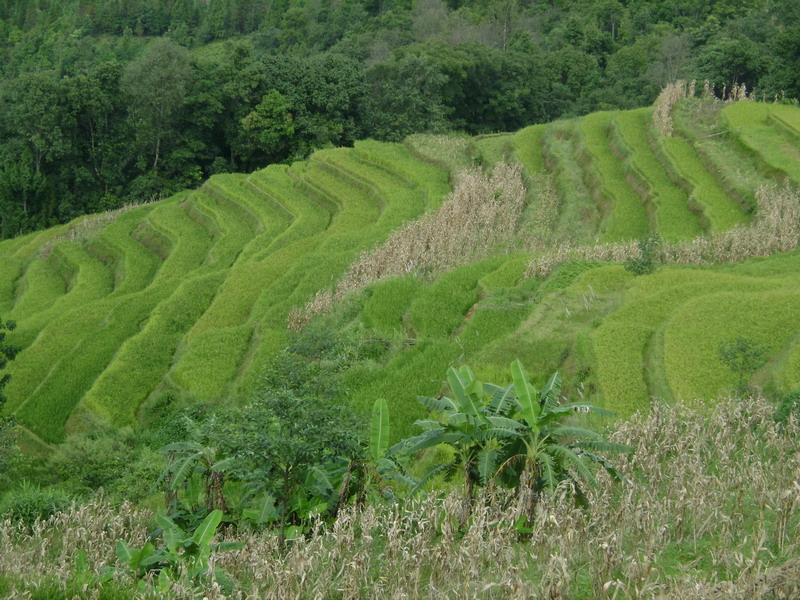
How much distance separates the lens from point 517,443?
6.59 meters

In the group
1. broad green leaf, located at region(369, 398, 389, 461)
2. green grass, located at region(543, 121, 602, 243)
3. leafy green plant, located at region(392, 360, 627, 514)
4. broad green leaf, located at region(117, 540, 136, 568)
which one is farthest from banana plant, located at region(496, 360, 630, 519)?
green grass, located at region(543, 121, 602, 243)

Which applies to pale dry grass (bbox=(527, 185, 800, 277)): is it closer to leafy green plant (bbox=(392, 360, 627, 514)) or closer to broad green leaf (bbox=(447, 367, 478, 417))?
broad green leaf (bbox=(447, 367, 478, 417))

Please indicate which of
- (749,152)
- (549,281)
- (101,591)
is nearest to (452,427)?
(101,591)

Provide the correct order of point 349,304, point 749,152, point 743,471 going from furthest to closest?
1. point 749,152
2. point 349,304
3. point 743,471

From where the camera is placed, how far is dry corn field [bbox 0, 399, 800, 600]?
Result: 4.84 metres

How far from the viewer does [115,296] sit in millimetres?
21297

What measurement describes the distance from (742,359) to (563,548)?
5048mm

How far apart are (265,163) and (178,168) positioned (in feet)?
10.7

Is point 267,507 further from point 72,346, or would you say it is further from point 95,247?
point 95,247

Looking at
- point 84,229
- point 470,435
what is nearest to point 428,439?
point 470,435

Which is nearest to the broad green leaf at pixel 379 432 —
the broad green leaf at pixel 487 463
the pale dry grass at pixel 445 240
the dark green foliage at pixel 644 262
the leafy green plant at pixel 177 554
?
the broad green leaf at pixel 487 463

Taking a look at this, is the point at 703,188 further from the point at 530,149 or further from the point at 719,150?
the point at 530,149

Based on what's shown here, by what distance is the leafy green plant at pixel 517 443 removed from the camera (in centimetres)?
634

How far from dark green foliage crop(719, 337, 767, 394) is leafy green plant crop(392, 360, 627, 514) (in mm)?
3192
